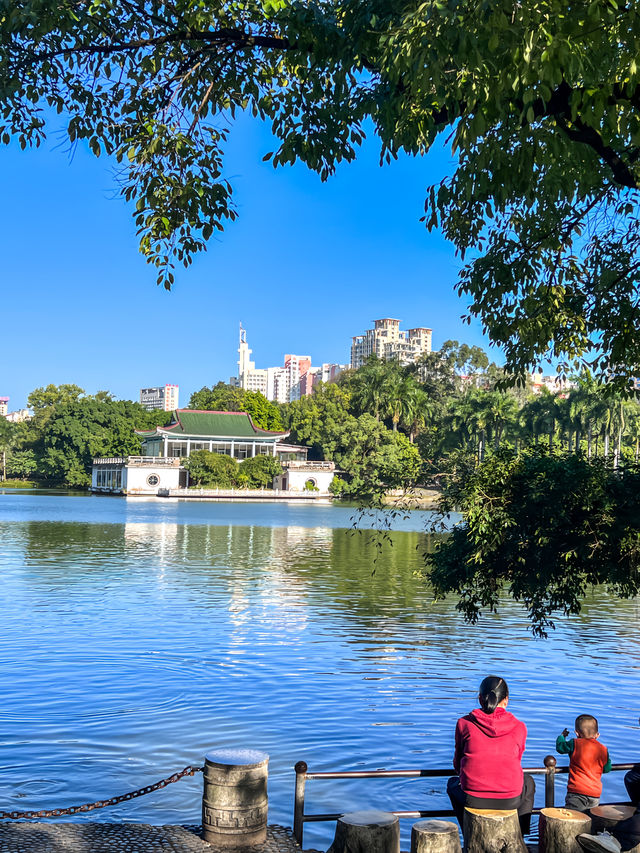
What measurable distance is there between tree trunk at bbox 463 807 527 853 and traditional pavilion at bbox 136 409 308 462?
305 feet

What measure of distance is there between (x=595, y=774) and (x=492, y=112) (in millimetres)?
4513

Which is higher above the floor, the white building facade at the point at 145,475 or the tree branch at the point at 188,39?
the tree branch at the point at 188,39

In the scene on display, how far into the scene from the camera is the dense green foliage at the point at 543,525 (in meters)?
8.39

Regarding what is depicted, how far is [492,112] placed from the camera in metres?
5.35

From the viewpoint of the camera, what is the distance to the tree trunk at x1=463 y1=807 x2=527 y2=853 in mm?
5500

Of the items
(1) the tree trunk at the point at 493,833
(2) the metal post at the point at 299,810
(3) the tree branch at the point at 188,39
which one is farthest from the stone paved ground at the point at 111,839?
(3) the tree branch at the point at 188,39

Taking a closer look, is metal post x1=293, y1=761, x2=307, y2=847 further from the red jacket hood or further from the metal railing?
the red jacket hood

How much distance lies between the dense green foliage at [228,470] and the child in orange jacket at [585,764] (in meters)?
90.0

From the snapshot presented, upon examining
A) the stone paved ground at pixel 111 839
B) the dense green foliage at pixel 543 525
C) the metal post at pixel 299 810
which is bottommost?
the stone paved ground at pixel 111 839

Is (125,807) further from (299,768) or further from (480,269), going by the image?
(480,269)

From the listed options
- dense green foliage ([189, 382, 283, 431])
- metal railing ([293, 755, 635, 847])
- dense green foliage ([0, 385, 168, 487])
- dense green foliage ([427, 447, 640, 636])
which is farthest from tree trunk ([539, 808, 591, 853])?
dense green foliage ([189, 382, 283, 431])

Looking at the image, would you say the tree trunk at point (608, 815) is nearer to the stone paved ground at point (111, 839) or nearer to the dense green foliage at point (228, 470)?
the stone paved ground at point (111, 839)

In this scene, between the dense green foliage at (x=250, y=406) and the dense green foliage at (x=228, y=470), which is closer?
the dense green foliage at (x=228, y=470)

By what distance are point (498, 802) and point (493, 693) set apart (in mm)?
799
